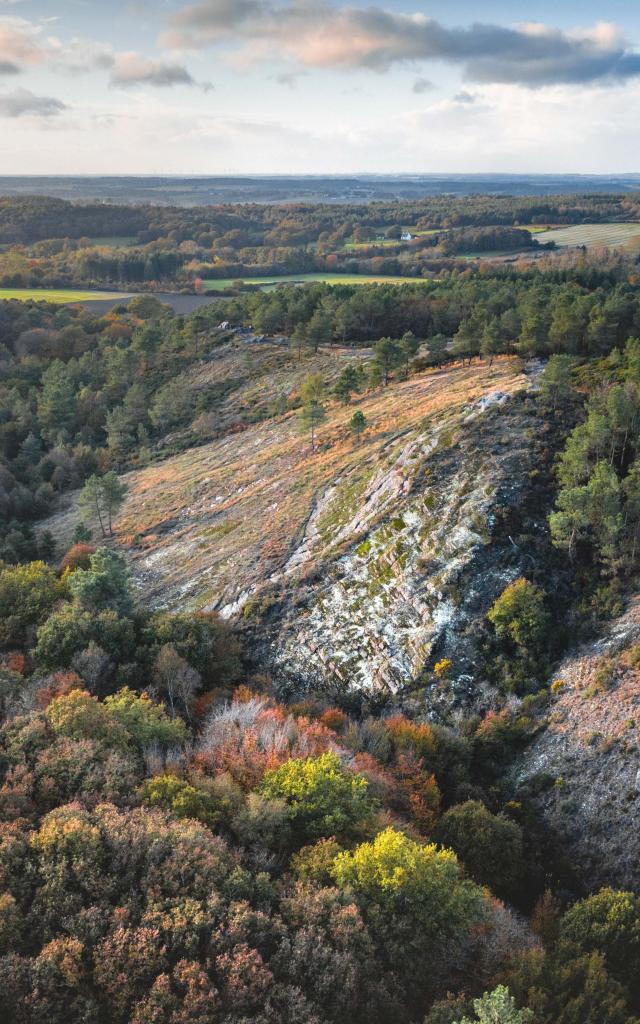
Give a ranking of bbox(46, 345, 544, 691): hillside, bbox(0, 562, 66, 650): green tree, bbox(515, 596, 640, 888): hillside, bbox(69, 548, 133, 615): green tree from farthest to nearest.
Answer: bbox(46, 345, 544, 691): hillside
bbox(0, 562, 66, 650): green tree
bbox(69, 548, 133, 615): green tree
bbox(515, 596, 640, 888): hillside

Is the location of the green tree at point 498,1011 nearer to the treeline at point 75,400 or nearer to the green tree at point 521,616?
the green tree at point 521,616

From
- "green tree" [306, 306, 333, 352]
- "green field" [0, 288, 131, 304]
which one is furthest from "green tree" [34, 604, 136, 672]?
"green field" [0, 288, 131, 304]

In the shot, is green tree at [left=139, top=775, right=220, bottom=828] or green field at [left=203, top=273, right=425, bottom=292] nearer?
green tree at [left=139, top=775, right=220, bottom=828]

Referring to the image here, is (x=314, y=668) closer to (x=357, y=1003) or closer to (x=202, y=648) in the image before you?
(x=202, y=648)

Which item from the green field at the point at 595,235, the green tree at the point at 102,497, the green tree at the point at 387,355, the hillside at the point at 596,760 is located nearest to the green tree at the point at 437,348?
the green tree at the point at 387,355

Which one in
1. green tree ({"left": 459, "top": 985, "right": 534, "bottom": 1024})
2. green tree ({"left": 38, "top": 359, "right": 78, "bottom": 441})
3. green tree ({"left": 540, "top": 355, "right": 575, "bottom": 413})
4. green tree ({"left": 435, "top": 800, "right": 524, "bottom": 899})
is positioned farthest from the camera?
green tree ({"left": 38, "top": 359, "right": 78, "bottom": 441})

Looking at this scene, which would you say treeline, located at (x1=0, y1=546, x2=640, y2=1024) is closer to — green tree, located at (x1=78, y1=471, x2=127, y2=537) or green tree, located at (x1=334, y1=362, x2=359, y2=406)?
green tree, located at (x1=78, y1=471, x2=127, y2=537)

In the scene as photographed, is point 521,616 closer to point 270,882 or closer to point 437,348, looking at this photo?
point 270,882

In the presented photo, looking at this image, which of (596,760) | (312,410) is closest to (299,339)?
(312,410)
